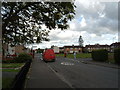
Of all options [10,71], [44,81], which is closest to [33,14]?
[44,81]

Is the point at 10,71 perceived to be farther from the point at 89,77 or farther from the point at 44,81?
the point at 89,77

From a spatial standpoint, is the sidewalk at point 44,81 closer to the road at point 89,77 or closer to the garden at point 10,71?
the road at point 89,77

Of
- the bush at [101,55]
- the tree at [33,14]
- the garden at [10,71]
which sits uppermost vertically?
the tree at [33,14]

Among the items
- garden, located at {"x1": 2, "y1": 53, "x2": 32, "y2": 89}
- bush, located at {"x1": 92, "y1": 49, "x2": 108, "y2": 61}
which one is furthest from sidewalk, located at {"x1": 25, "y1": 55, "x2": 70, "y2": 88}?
bush, located at {"x1": 92, "y1": 49, "x2": 108, "y2": 61}

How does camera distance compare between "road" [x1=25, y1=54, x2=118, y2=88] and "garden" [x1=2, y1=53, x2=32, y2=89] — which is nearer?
"garden" [x1=2, y1=53, x2=32, y2=89]

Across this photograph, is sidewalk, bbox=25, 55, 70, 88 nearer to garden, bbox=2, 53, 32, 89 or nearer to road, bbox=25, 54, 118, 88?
road, bbox=25, 54, 118, 88

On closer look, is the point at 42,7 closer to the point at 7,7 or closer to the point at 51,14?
the point at 51,14

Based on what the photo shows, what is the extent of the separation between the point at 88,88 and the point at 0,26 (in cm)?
505

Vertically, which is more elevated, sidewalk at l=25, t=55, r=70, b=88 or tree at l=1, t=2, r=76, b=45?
tree at l=1, t=2, r=76, b=45

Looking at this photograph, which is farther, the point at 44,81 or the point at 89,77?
the point at 89,77

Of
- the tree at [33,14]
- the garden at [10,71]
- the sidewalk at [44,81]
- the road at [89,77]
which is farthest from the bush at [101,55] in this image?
the tree at [33,14]

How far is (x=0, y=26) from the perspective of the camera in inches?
409

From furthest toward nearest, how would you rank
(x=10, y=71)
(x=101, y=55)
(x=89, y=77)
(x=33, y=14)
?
(x=101, y=55) < (x=10, y=71) < (x=89, y=77) < (x=33, y=14)

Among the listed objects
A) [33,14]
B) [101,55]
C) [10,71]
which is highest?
[33,14]
